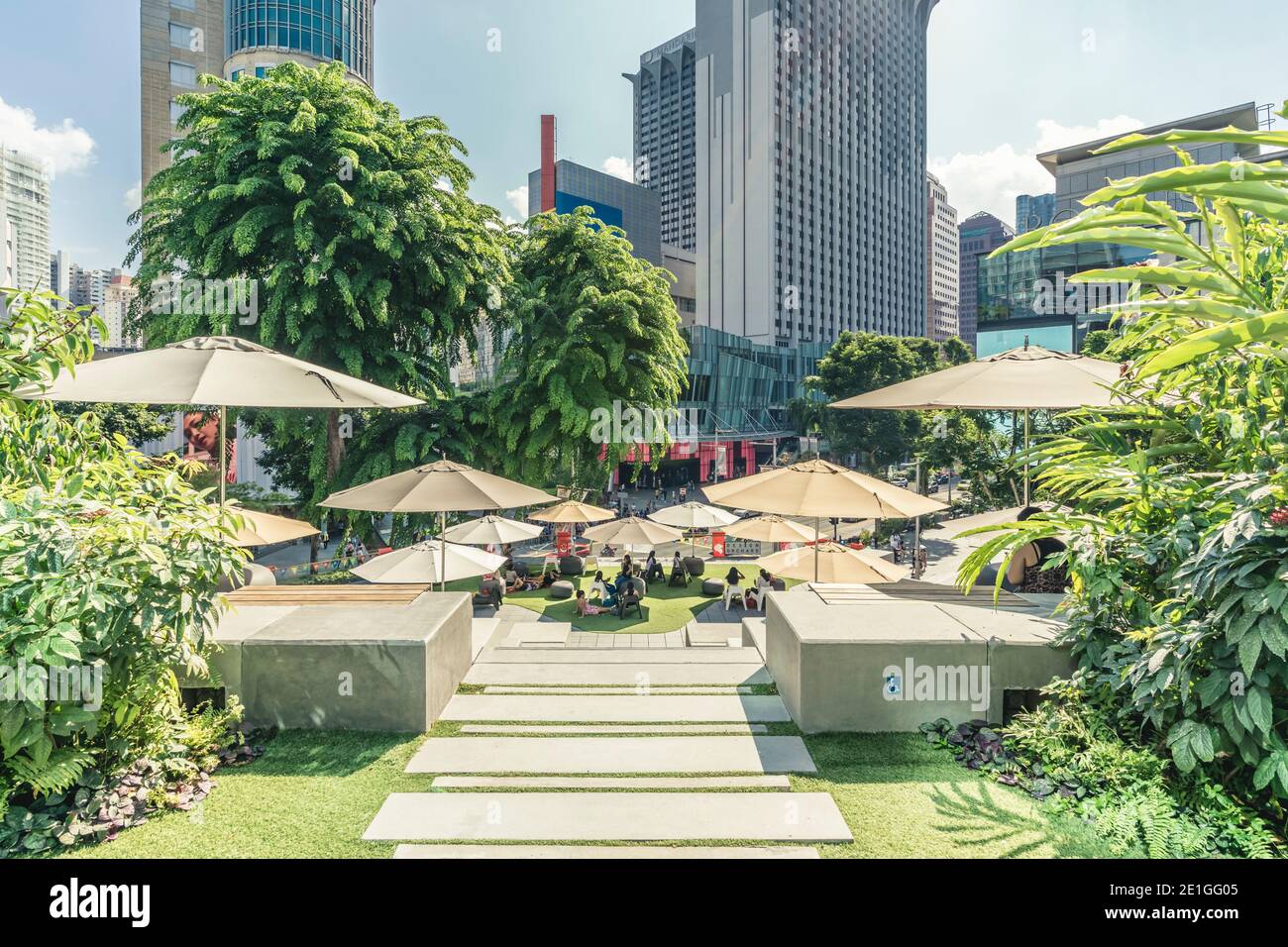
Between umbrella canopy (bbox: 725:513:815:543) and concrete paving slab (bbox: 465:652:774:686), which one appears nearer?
concrete paving slab (bbox: 465:652:774:686)

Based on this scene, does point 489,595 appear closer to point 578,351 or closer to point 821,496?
point 578,351

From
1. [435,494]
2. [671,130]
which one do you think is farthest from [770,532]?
[671,130]

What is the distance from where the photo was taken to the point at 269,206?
13.2 meters

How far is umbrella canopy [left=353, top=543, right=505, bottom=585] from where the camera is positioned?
1112 cm

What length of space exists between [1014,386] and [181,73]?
87.0 metres

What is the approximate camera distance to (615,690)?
621 centimetres

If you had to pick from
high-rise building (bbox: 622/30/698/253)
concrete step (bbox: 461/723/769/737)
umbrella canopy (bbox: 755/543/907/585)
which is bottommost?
concrete step (bbox: 461/723/769/737)

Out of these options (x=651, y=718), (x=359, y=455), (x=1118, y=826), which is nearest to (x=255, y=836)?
(x=651, y=718)

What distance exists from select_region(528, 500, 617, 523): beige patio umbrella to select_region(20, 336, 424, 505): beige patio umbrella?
11.8m

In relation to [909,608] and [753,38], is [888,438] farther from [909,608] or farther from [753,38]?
[753,38]

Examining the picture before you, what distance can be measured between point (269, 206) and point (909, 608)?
13263 mm

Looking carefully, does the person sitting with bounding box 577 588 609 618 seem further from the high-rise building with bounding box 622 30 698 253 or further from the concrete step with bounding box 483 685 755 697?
the high-rise building with bounding box 622 30 698 253

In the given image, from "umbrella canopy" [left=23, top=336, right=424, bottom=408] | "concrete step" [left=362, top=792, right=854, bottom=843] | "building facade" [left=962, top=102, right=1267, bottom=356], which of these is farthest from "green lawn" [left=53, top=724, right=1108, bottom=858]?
"building facade" [left=962, top=102, right=1267, bottom=356]

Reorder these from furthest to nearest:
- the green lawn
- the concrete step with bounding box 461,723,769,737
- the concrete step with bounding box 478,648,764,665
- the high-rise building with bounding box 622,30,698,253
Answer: the high-rise building with bounding box 622,30,698,253, the concrete step with bounding box 478,648,764,665, the concrete step with bounding box 461,723,769,737, the green lawn
